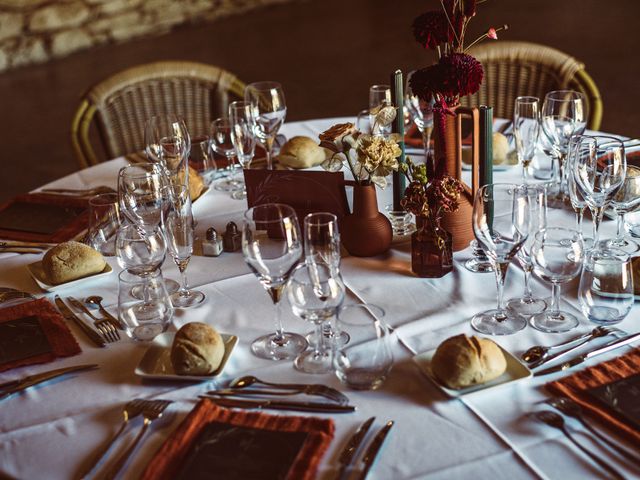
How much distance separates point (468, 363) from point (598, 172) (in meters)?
0.59

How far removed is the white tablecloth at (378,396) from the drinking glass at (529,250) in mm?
43

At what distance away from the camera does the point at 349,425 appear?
113 cm

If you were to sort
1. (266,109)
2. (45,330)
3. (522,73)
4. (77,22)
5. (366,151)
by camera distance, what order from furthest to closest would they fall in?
(77,22) → (522,73) → (266,109) → (366,151) → (45,330)

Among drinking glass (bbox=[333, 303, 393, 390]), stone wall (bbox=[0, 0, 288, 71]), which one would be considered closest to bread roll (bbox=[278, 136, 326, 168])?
drinking glass (bbox=[333, 303, 393, 390])

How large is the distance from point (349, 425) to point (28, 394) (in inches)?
21.4

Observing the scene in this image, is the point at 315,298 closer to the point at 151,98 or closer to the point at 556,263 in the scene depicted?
the point at 556,263

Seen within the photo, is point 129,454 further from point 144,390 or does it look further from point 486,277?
point 486,277

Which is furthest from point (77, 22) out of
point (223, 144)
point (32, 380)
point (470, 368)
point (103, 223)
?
point (470, 368)

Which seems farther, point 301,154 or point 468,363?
point 301,154

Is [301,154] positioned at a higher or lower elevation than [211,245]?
higher

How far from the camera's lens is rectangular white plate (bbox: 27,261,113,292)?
160 cm

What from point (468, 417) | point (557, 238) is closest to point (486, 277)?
point (557, 238)

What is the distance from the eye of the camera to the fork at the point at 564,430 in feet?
3.32

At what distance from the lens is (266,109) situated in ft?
6.78
